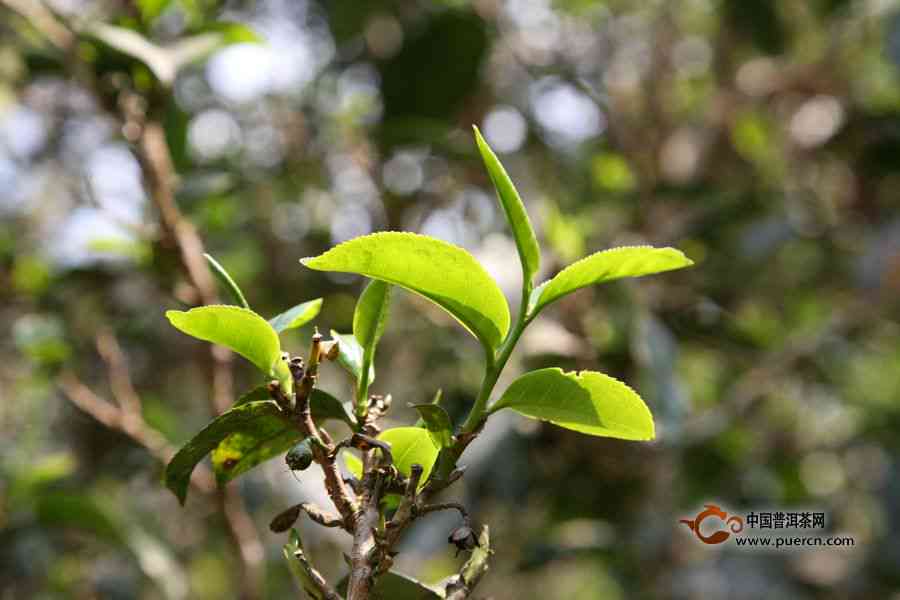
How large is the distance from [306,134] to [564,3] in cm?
66

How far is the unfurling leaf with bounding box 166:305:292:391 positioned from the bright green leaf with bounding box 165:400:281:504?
0.7 inches

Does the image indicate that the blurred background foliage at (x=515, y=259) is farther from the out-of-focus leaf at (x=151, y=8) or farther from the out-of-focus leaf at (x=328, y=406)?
the out-of-focus leaf at (x=328, y=406)

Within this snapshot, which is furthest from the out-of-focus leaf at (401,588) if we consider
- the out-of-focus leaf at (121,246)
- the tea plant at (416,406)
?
the out-of-focus leaf at (121,246)

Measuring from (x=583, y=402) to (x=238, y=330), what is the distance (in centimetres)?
17

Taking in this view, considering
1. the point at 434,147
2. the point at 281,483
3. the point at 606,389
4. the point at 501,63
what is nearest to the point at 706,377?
the point at 501,63

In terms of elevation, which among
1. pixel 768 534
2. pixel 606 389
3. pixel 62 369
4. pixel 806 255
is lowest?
pixel 806 255

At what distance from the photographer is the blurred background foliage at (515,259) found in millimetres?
1282

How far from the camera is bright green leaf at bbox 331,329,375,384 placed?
549mm

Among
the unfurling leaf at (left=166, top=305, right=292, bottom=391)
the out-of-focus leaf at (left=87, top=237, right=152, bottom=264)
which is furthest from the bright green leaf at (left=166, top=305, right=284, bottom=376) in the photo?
the out-of-focus leaf at (left=87, top=237, right=152, bottom=264)

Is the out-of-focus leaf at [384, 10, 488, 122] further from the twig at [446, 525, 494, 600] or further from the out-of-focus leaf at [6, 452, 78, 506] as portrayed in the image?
the twig at [446, 525, 494, 600]

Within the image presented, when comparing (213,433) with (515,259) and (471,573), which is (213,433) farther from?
(515,259)

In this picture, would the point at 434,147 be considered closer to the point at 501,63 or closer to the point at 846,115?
the point at 501,63

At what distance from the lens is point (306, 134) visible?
6.72 ft

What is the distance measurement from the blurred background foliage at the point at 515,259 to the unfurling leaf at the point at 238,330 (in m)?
0.50
